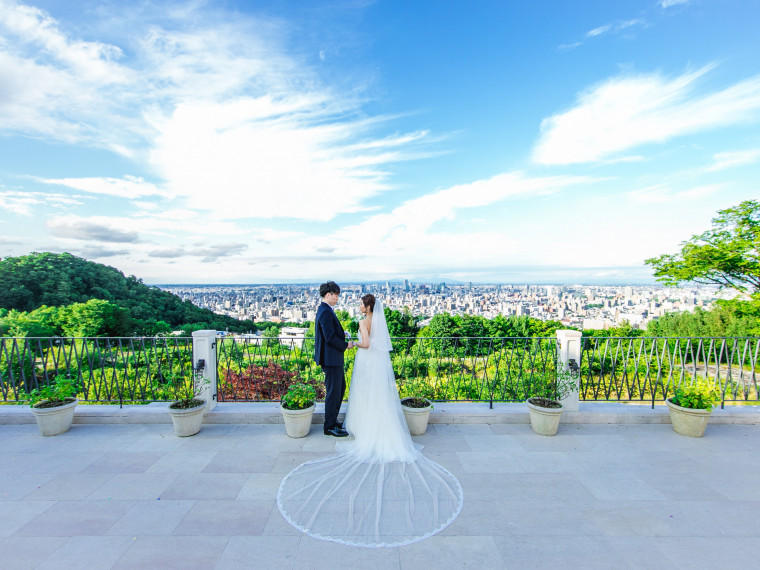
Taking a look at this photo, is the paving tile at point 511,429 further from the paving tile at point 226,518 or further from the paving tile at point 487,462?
the paving tile at point 226,518

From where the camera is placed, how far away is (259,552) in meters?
2.13

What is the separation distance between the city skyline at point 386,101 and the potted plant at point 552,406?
3039 mm

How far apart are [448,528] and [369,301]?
7.46 feet

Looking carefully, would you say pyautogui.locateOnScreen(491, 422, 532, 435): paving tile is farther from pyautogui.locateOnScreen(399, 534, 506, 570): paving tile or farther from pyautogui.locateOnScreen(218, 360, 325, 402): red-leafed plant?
pyautogui.locateOnScreen(218, 360, 325, 402): red-leafed plant

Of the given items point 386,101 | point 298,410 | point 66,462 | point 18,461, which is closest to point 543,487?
point 298,410

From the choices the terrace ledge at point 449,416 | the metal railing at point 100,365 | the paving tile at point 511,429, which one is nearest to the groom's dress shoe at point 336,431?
the terrace ledge at point 449,416

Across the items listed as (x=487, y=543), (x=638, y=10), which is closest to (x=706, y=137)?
(x=638, y=10)

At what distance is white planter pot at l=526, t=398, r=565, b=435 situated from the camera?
3.95m

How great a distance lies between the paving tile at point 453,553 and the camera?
6.65 feet

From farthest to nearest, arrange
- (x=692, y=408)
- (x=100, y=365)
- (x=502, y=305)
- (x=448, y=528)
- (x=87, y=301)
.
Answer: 1. (x=502, y=305)
2. (x=87, y=301)
3. (x=100, y=365)
4. (x=692, y=408)
5. (x=448, y=528)

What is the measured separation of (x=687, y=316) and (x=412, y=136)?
16896 millimetres

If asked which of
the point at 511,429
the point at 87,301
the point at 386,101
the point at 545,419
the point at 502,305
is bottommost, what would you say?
the point at 502,305

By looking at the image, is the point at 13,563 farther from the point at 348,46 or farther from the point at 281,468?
the point at 348,46

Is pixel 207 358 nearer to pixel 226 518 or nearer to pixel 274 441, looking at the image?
pixel 274 441
